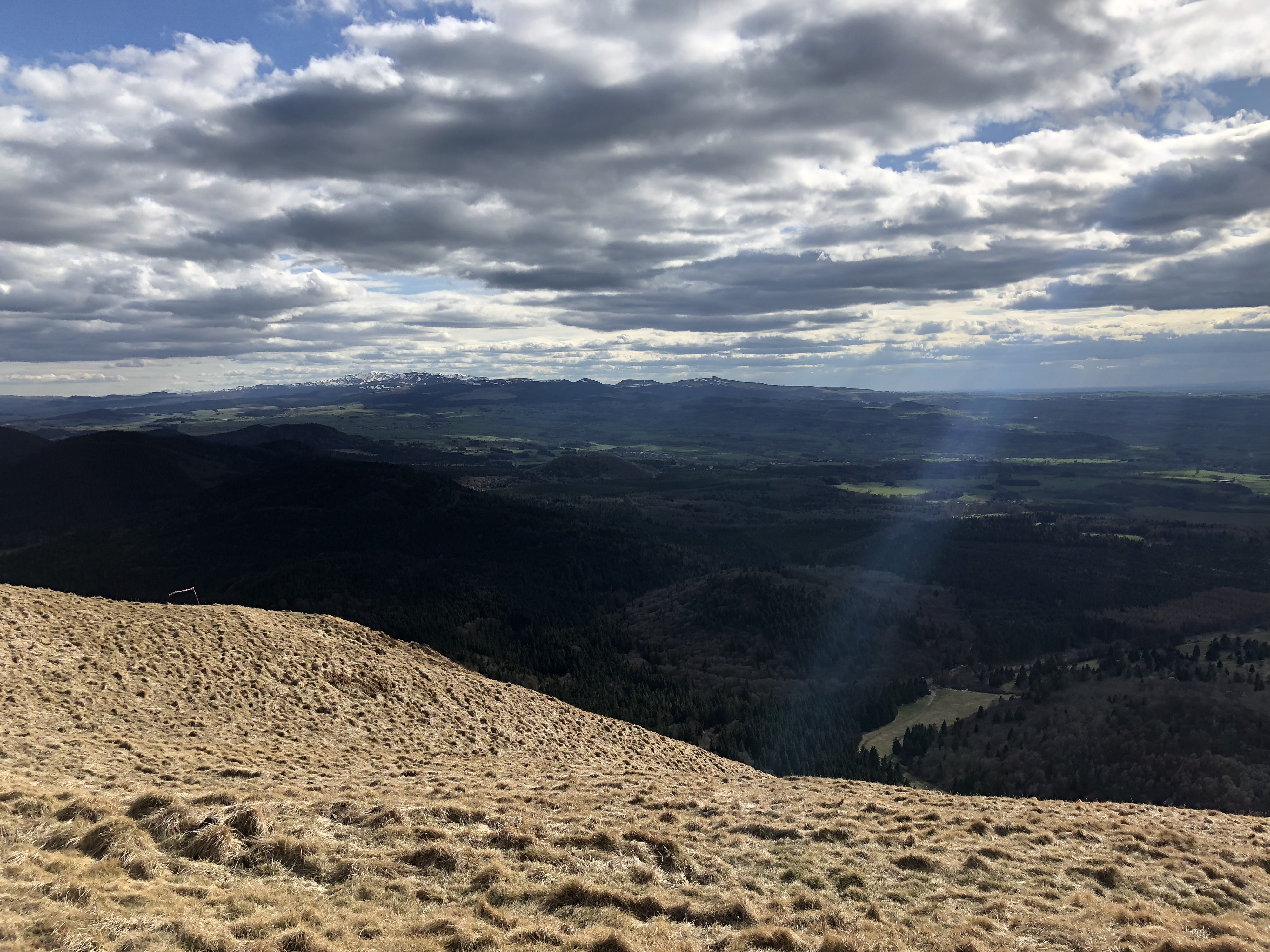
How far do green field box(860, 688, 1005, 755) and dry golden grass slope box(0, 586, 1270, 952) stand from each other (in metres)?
27.6

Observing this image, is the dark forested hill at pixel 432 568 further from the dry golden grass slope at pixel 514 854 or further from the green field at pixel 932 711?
the dry golden grass slope at pixel 514 854

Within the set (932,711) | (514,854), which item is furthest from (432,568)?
(514,854)

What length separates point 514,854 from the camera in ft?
53.0

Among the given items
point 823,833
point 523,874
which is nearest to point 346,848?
point 523,874

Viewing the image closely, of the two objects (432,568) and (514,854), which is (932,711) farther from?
(432,568)

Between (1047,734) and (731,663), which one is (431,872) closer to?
(1047,734)

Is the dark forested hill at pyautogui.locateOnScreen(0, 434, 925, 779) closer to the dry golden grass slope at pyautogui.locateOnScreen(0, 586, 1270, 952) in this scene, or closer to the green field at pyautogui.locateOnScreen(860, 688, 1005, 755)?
the green field at pyautogui.locateOnScreen(860, 688, 1005, 755)

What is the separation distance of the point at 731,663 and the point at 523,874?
6052cm

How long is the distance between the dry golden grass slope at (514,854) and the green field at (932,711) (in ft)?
90.4

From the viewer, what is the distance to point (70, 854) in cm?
1323

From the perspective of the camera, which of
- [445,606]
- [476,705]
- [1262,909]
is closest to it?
[1262,909]

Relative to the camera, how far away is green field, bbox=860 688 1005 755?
56156mm

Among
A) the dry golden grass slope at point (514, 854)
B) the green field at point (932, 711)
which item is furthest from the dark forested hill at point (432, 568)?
the dry golden grass slope at point (514, 854)

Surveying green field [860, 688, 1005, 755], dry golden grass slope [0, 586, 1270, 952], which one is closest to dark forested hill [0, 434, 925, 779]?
green field [860, 688, 1005, 755]
